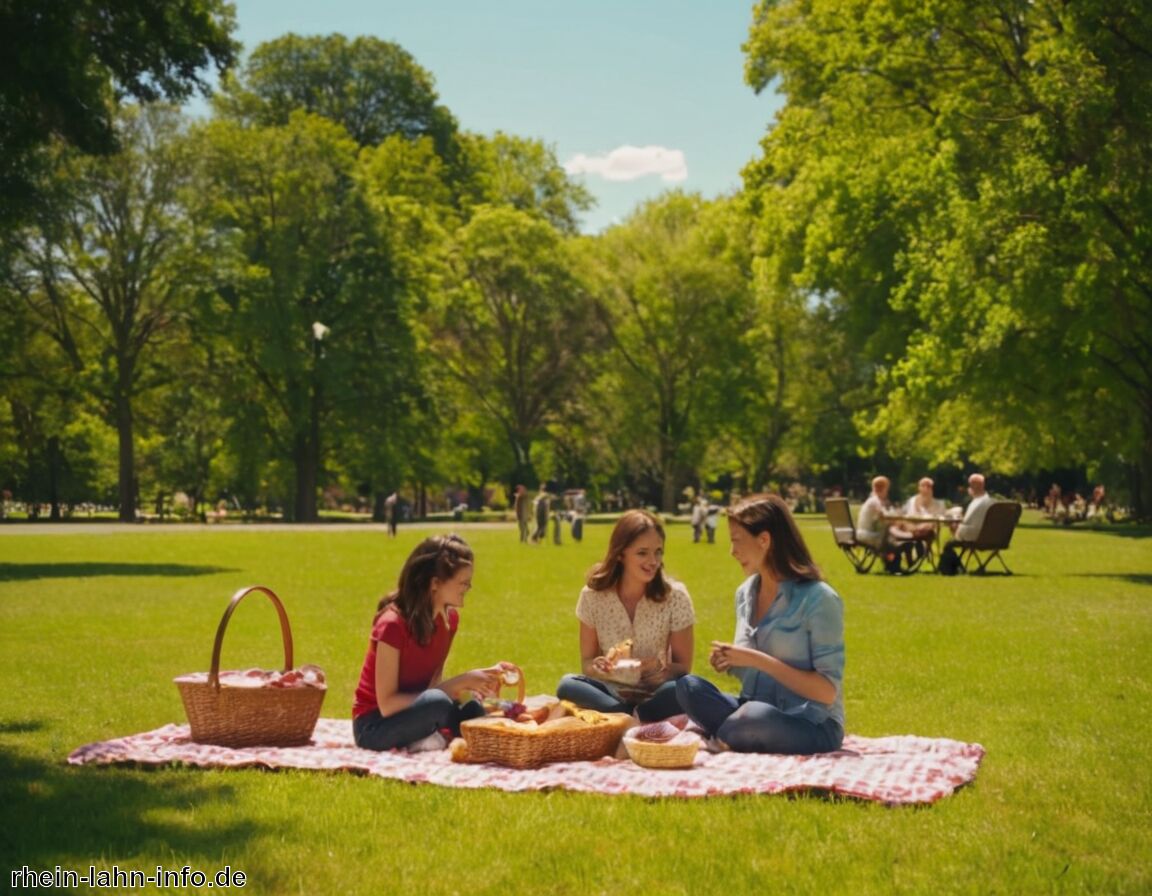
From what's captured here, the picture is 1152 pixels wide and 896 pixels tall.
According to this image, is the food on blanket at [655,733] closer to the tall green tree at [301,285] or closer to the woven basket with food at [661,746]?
the woven basket with food at [661,746]

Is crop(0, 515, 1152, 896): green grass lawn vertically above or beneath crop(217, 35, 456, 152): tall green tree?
beneath

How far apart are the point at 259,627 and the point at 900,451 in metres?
53.1

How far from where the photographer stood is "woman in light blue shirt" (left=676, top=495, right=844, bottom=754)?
7.48 m

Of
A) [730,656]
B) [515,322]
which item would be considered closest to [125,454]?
[515,322]

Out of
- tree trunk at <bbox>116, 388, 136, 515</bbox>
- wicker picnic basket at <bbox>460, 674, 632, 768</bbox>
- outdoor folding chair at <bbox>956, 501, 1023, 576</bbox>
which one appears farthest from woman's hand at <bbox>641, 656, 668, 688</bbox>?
tree trunk at <bbox>116, 388, 136, 515</bbox>

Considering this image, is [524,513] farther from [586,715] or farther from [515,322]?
[586,715]

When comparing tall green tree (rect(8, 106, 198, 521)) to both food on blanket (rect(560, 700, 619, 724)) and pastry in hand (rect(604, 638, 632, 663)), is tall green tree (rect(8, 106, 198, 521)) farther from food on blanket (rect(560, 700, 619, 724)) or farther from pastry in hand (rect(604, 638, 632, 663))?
food on blanket (rect(560, 700, 619, 724))

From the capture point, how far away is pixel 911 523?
82.5ft

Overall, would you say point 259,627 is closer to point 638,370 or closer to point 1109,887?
point 1109,887

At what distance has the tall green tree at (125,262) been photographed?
4844 cm

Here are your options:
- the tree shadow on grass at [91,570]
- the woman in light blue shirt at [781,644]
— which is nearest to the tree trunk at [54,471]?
the tree shadow on grass at [91,570]

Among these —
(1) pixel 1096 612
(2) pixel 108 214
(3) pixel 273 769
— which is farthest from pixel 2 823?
(2) pixel 108 214

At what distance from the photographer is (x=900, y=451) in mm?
65000

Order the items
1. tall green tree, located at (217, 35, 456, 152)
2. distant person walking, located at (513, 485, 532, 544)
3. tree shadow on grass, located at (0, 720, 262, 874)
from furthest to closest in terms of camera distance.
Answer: tall green tree, located at (217, 35, 456, 152) < distant person walking, located at (513, 485, 532, 544) < tree shadow on grass, located at (0, 720, 262, 874)
